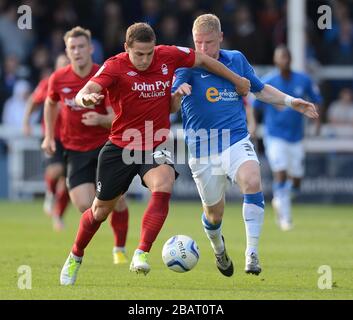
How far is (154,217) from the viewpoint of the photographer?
9055mm

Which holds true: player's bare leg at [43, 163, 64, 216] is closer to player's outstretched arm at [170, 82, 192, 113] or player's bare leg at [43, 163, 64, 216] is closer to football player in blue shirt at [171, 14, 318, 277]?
football player in blue shirt at [171, 14, 318, 277]

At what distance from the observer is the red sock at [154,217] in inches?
355

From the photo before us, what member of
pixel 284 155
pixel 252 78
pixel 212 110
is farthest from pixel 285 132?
pixel 212 110

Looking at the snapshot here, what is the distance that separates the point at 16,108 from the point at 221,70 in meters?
13.2

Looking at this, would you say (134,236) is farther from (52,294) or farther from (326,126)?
(326,126)

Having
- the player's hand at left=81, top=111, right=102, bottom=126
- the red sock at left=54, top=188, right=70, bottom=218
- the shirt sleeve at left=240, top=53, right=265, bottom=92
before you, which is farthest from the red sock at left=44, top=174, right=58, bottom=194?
the shirt sleeve at left=240, top=53, right=265, bottom=92

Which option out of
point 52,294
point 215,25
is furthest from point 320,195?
point 52,294

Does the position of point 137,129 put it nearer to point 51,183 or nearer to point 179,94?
point 179,94

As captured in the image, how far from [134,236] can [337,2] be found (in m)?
10.00

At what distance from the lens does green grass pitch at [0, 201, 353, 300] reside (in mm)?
8820

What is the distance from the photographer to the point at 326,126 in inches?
843

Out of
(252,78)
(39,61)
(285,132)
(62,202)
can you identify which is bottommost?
(62,202)

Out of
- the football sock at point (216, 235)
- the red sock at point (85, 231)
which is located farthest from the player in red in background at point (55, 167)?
the red sock at point (85, 231)

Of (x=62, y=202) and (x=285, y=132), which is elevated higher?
(x=285, y=132)
